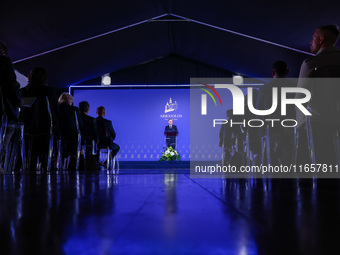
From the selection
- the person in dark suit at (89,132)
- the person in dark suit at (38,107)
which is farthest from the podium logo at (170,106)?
the person in dark suit at (38,107)

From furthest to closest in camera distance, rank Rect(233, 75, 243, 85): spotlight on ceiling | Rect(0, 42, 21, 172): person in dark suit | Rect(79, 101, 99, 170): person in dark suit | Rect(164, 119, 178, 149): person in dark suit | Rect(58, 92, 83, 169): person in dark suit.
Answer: Rect(233, 75, 243, 85): spotlight on ceiling
Rect(164, 119, 178, 149): person in dark suit
Rect(79, 101, 99, 170): person in dark suit
Rect(58, 92, 83, 169): person in dark suit
Rect(0, 42, 21, 172): person in dark suit

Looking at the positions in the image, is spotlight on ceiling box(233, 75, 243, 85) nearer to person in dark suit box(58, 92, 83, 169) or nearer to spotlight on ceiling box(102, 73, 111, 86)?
spotlight on ceiling box(102, 73, 111, 86)

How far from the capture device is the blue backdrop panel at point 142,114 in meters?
9.12

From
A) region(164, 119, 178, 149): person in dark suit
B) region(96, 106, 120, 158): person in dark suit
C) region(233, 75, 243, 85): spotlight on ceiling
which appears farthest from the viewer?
region(233, 75, 243, 85): spotlight on ceiling

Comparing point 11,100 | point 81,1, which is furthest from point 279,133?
point 81,1

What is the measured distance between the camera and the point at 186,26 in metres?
7.20

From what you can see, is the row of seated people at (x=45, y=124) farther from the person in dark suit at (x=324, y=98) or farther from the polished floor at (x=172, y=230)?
the polished floor at (x=172, y=230)

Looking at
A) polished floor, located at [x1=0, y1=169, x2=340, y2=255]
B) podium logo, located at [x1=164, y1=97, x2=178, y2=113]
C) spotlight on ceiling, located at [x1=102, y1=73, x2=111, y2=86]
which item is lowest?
polished floor, located at [x1=0, y1=169, x2=340, y2=255]

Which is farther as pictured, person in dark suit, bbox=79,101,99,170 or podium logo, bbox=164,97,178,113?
podium logo, bbox=164,97,178,113

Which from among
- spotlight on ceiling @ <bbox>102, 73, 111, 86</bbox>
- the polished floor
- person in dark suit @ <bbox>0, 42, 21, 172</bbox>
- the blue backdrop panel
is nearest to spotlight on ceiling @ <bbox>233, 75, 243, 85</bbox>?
the blue backdrop panel

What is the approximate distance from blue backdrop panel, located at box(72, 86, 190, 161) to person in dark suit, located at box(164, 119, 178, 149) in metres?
0.50

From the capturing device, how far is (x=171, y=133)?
8.53 meters

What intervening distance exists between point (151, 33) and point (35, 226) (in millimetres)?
7530

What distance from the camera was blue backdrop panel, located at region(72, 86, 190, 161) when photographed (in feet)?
29.9
